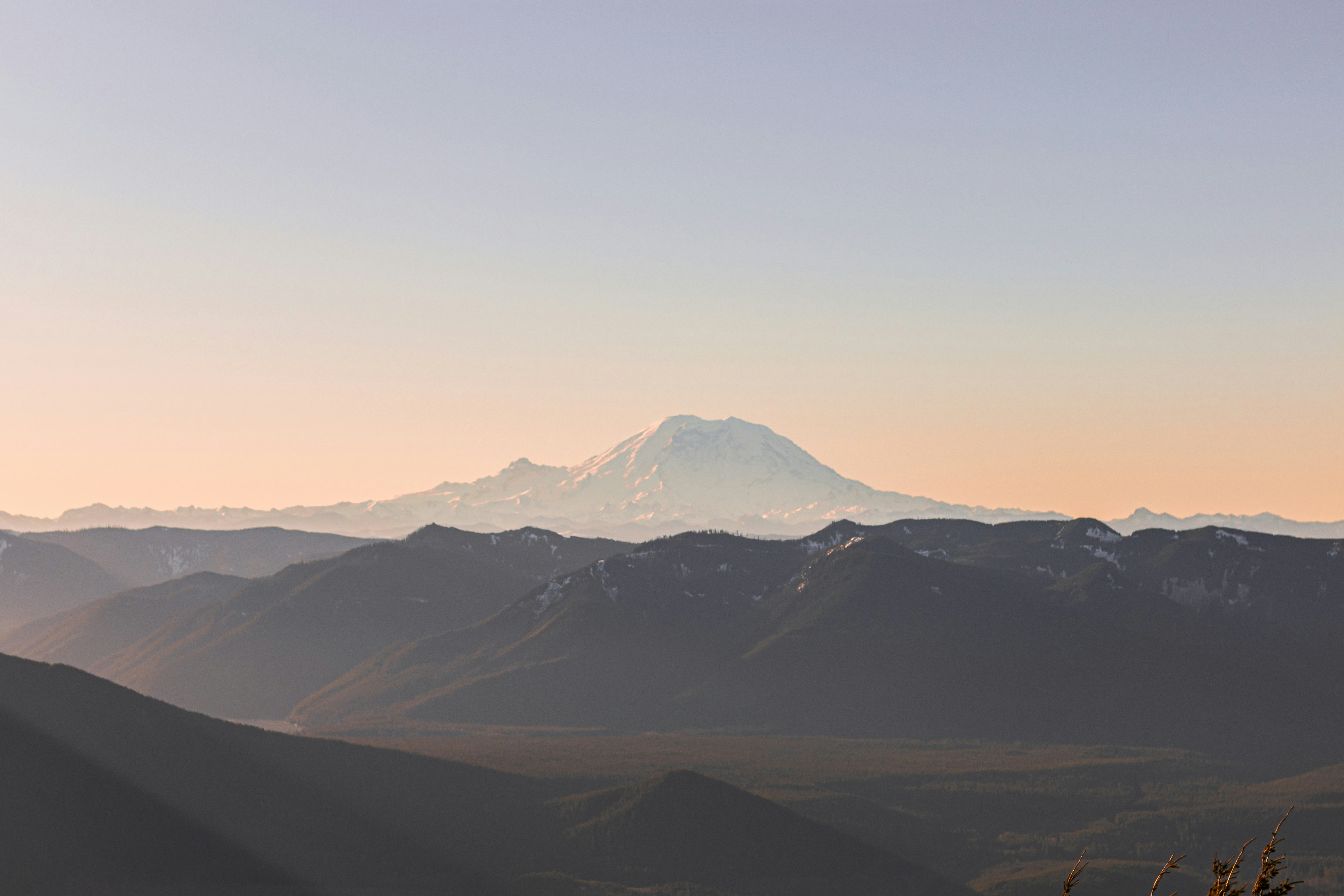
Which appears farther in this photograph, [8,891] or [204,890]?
[204,890]

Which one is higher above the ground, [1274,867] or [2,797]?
[1274,867]

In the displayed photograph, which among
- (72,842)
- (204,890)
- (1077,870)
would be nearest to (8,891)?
(72,842)

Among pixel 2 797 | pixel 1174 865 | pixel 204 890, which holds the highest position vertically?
pixel 1174 865

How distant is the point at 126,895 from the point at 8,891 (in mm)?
17357

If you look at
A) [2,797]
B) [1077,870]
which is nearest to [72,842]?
[2,797]

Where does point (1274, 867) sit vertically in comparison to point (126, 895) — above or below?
above

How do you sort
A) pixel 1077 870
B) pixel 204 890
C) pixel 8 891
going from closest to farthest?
pixel 1077 870 → pixel 8 891 → pixel 204 890

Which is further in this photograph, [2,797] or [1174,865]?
[2,797]

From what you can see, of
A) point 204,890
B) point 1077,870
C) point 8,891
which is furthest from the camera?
point 204,890

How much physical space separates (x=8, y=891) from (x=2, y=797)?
21390 mm

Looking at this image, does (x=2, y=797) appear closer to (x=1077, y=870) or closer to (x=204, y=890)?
(x=204, y=890)

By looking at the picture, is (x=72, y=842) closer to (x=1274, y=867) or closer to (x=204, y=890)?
(x=204, y=890)

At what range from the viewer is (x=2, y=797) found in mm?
199375

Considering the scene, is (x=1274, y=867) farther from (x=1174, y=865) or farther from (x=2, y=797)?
(x=2, y=797)
